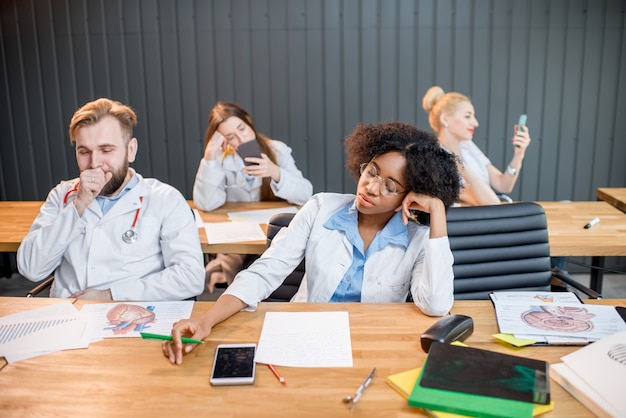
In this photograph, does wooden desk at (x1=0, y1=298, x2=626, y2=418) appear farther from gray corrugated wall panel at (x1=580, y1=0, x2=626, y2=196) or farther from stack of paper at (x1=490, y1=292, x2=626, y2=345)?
gray corrugated wall panel at (x1=580, y1=0, x2=626, y2=196)

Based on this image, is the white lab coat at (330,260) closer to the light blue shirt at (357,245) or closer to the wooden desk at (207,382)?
the light blue shirt at (357,245)

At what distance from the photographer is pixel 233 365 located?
1.47 meters

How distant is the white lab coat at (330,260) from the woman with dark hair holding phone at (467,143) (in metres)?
1.33

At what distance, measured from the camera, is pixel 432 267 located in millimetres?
1822

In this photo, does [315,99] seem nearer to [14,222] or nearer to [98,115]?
[14,222]

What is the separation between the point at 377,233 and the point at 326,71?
9.05 ft

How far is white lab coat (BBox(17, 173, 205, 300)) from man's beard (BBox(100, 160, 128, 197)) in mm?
50

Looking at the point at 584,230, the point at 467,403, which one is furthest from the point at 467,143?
the point at 467,403

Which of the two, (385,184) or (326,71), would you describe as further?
(326,71)

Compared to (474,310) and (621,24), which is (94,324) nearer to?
(474,310)

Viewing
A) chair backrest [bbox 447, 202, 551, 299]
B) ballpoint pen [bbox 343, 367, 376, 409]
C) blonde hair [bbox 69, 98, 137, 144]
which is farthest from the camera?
chair backrest [bbox 447, 202, 551, 299]

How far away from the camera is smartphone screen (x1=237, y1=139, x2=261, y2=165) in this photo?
3318mm

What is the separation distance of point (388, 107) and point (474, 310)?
9.84 feet

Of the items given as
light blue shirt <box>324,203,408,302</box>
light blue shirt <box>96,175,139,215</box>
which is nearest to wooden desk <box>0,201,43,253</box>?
light blue shirt <box>96,175,139,215</box>
